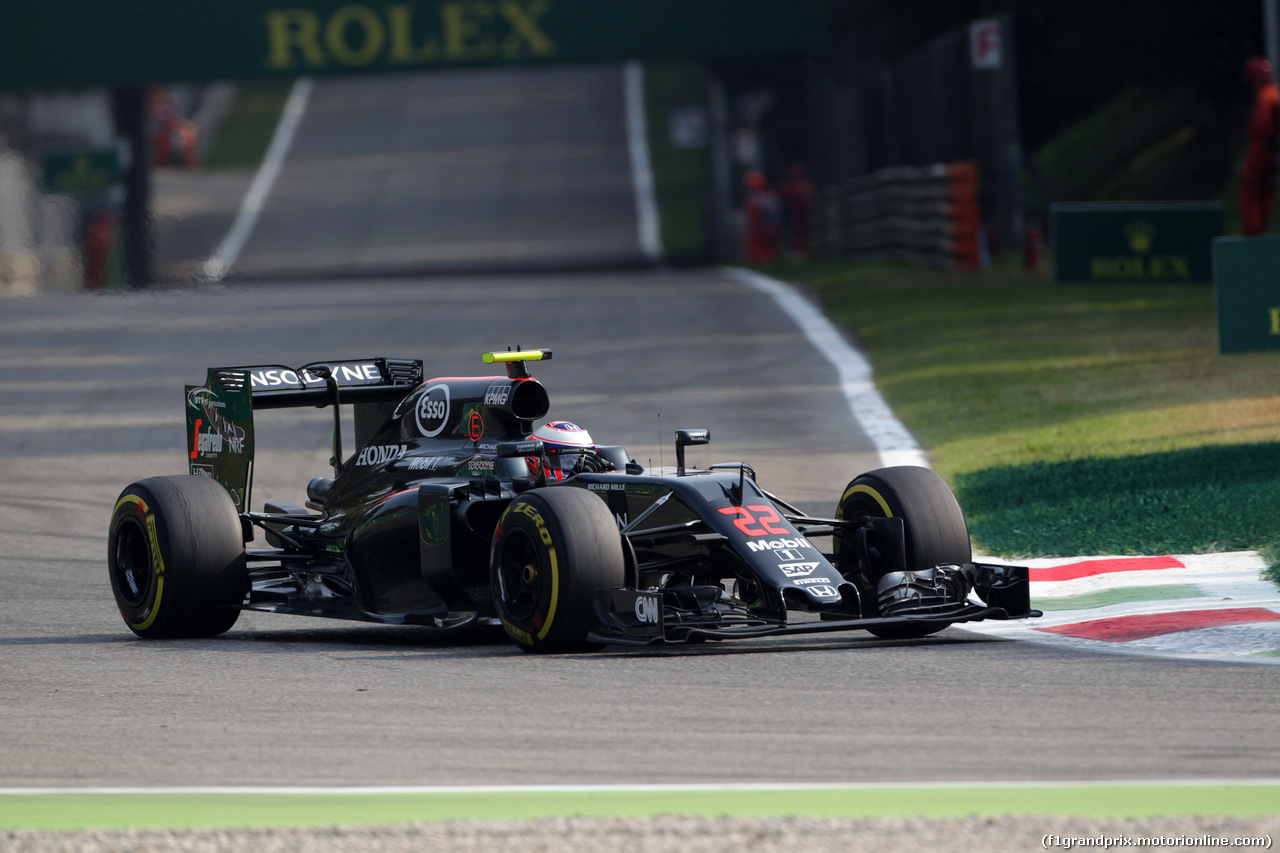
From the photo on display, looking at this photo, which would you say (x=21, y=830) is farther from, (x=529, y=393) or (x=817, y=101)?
(x=817, y=101)

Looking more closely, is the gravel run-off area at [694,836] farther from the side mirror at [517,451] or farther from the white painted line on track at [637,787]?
the side mirror at [517,451]

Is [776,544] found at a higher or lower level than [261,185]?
lower

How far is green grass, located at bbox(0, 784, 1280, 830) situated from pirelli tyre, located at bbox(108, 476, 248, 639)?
356 cm

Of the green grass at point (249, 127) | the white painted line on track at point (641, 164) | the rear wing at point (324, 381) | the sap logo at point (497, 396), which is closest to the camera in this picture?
the sap logo at point (497, 396)

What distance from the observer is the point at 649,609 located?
8.17 m

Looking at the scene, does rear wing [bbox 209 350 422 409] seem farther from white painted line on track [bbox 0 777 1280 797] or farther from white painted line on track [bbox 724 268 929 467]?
white painted line on track [bbox 0 777 1280 797]

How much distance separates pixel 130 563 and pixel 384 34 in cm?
3221

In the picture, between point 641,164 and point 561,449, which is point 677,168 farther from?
point 561,449

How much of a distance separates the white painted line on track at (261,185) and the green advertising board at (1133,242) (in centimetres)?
1827

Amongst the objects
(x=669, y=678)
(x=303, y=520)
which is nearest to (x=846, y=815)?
(x=669, y=678)

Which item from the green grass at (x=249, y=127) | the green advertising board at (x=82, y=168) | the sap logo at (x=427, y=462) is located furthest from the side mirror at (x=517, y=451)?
the green grass at (x=249, y=127)

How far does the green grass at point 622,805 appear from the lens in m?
5.61

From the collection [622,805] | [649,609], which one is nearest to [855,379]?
[649,609]

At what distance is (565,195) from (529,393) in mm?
44284
